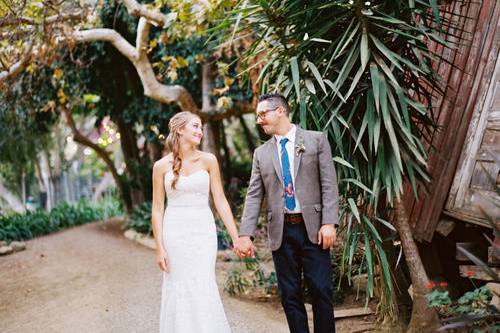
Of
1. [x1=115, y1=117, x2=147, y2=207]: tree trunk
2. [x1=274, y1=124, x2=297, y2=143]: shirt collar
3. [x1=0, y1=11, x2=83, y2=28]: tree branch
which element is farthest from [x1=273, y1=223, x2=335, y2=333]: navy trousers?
[x1=115, y1=117, x2=147, y2=207]: tree trunk

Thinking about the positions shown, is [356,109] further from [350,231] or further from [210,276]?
[210,276]

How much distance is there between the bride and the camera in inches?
163

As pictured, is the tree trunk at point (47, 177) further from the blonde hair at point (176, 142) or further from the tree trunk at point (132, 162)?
the blonde hair at point (176, 142)

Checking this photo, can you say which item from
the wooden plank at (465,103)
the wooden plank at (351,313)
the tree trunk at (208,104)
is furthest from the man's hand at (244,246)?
the tree trunk at (208,104)

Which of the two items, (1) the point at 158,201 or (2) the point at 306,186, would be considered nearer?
(2) the point at 306,186

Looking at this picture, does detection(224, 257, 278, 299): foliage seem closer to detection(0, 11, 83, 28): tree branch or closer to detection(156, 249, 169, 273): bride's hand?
detection(156, 249, 169, 273): bride's hand

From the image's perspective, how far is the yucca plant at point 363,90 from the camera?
14.3 feet

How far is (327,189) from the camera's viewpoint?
3961mm

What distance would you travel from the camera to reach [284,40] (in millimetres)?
→ 4766

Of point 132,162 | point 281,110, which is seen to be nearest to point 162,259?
point 281,110

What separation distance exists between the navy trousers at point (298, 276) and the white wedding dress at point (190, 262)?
0.52 meters

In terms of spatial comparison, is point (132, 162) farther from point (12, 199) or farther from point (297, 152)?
point (297, 152)

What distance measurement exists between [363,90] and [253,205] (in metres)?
1.40

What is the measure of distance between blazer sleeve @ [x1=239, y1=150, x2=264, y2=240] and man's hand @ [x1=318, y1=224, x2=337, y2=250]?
0.53 metres
